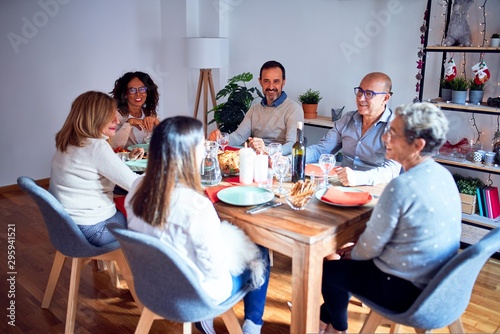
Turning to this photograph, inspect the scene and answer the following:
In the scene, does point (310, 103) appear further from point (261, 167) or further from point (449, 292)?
point (449, 292)

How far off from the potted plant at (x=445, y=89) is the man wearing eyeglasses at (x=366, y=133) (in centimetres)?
68

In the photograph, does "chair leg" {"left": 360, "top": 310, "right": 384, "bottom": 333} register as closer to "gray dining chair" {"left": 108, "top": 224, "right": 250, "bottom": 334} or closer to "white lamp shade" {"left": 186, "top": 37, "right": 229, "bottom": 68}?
"gray dining chair" {"left": 108, "top": 224, "right": 250, "bottom": 334}

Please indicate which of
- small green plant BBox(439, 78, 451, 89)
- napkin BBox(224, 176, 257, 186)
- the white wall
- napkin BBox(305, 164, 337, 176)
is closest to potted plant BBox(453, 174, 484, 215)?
small green plant BBox(439, 78, 451, 89)

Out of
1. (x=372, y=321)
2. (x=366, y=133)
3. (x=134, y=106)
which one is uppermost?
(x=134, y=106)

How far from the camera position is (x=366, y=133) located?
263 centimetres

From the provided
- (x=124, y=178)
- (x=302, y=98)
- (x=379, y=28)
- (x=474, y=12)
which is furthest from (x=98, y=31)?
(x=474, y=12)

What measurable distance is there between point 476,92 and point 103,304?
2.63 m

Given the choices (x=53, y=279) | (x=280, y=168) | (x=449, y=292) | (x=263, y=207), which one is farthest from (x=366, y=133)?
(x=53, y=279)

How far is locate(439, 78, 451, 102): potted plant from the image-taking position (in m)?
3.09

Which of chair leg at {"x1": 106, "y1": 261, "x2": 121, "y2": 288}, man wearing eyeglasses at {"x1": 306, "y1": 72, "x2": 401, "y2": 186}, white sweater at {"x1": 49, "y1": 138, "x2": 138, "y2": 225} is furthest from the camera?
chair leg at {"x1": 106, "y1": 261, "x2": 121, "y2": 288}

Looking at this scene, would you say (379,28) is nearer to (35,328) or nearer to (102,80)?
(102,80)

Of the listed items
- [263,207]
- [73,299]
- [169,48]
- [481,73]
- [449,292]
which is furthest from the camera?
[169,48]

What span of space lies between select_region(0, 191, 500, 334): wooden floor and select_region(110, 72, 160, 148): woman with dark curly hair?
914 mm

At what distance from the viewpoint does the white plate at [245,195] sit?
1892mm
